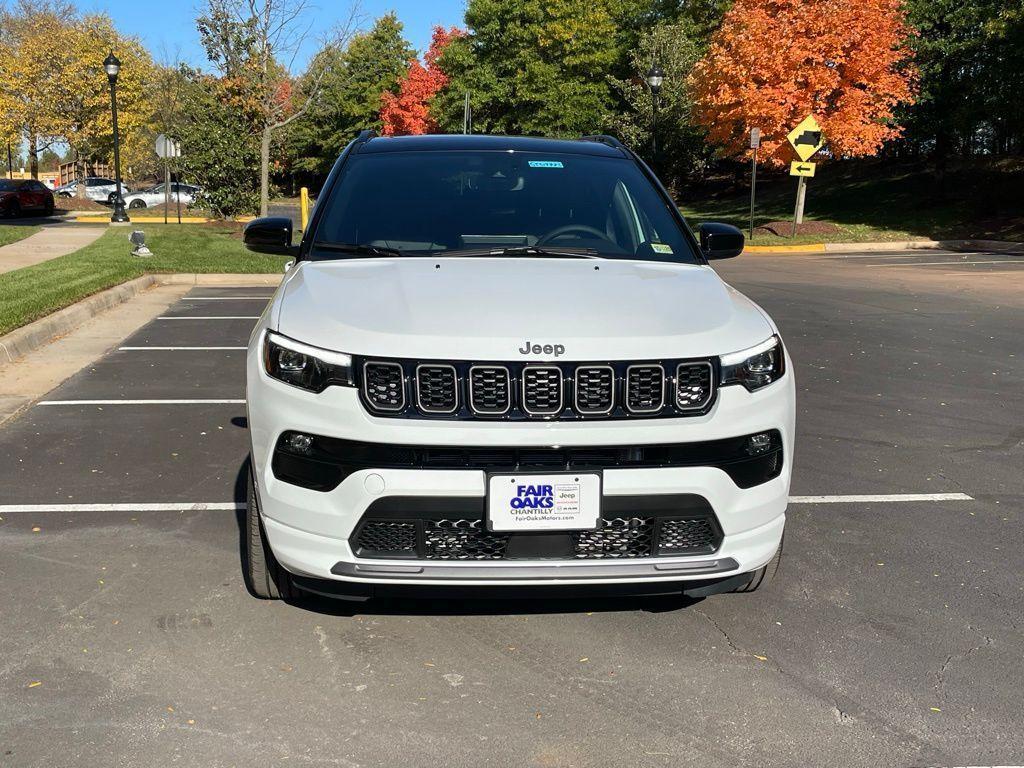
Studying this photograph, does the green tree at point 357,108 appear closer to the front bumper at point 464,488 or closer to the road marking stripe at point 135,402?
the road marking stripe at point 135,402

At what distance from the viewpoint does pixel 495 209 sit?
15.2 feet

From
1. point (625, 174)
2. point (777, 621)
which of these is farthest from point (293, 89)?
point (777, 621)

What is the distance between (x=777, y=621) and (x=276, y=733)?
1915 mm

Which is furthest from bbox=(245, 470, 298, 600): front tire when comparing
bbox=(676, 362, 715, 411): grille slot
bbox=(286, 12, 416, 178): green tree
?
bbox=(286, 12, 416, 178): green tree

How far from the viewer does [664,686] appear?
3311 mm

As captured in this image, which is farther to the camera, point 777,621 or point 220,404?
point 220,404

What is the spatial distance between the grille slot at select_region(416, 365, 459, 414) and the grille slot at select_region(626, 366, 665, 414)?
561 millimetres

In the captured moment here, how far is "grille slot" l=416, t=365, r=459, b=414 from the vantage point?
10.3 feet

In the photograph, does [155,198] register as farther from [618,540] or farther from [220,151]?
[618,540]

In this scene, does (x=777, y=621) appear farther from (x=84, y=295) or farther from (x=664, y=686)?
(x=84, y=295)

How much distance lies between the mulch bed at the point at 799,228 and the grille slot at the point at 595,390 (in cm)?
2565

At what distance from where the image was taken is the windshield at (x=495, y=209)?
4418 millimetres

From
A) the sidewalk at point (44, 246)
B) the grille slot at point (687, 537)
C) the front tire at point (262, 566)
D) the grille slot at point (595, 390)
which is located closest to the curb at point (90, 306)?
the sidewalk at point (44, 246)

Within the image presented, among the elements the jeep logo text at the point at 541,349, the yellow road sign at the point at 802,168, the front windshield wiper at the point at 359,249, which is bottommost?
the jeep logo text at the point at 541,349
